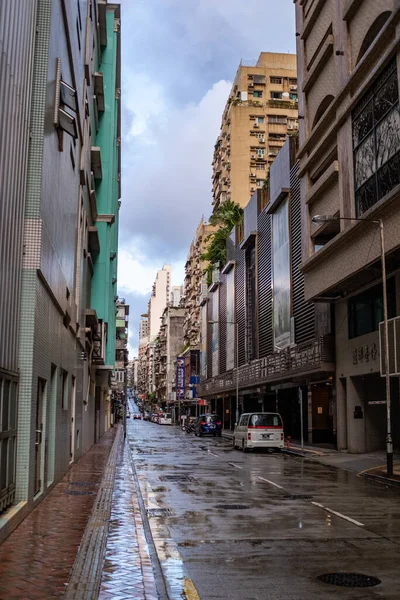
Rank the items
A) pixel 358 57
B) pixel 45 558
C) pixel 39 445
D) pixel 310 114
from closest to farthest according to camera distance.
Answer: pixel 45 558, pixel 39 445, pixel 358 57, pixel 310 114

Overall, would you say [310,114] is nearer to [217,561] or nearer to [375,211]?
[375,211]

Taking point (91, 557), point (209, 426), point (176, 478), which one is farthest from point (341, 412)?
point (91, 557)

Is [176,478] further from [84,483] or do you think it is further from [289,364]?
[289,364]

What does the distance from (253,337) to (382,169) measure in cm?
2971

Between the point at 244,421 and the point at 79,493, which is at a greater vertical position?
the point at 244,421

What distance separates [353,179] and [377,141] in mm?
2602

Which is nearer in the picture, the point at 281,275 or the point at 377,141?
the point at 377,141

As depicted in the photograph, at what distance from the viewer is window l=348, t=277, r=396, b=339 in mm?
27453

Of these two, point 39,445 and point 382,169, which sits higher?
point 382,169

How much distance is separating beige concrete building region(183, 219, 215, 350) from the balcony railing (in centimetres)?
4538

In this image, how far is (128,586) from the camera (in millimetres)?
6582

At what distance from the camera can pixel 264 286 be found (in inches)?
1877

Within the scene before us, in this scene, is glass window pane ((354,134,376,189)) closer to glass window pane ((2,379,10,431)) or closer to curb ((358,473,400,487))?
curb ((358,473,400,487))

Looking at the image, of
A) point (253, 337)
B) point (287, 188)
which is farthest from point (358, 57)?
point (253, 337)
